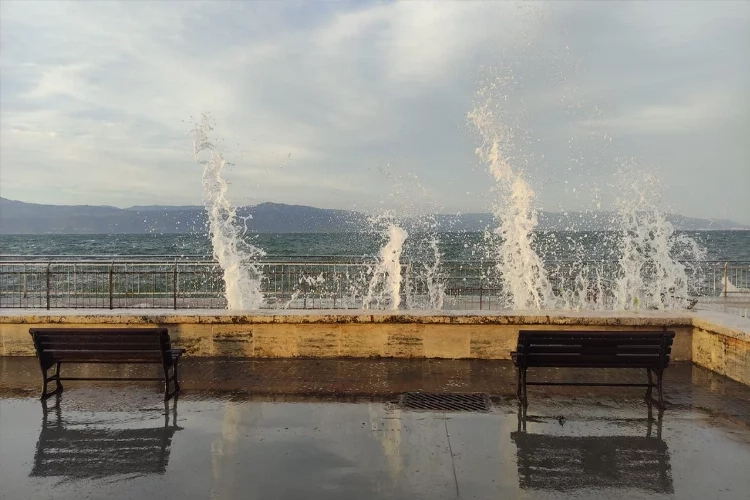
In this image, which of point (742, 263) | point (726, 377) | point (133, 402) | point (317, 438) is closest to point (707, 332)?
point (726, 377)

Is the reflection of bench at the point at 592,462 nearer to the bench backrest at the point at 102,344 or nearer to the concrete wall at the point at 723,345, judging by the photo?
the concrete wall at the point at 723,345

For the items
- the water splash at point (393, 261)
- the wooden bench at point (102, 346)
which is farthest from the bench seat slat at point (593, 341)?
the water splash at point (393, 261)

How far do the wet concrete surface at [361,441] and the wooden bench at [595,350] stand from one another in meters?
0.50

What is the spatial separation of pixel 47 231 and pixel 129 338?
173 meters

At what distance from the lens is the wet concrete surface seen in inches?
176

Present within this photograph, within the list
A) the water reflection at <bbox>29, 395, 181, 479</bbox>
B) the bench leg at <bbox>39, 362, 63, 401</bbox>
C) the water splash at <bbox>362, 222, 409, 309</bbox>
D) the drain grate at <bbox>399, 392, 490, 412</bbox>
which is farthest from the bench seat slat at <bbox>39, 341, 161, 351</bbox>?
the water splash at <bbox>362, 222, 409, 309</bbox>

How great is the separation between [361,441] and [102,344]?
11.2ft

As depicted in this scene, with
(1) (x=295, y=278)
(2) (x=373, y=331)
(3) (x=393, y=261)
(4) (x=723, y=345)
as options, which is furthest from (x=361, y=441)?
(1) (x=295, y=278)

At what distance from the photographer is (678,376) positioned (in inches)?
314

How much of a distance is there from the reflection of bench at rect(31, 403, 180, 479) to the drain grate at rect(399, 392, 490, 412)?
2.54 m

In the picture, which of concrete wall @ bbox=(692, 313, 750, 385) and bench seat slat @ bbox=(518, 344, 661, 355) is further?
concrete wall @ bbox=(692, 313, 750, 385)

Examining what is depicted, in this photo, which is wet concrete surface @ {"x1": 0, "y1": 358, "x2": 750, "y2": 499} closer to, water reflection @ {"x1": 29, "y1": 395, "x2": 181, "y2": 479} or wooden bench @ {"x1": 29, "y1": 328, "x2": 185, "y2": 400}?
water reflection @ {"x1": 29, "y1": 395, "x2": 181, "y2": 479}

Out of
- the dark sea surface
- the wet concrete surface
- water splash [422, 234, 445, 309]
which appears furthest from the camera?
the dark sea surface

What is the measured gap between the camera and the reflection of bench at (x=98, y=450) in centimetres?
478
